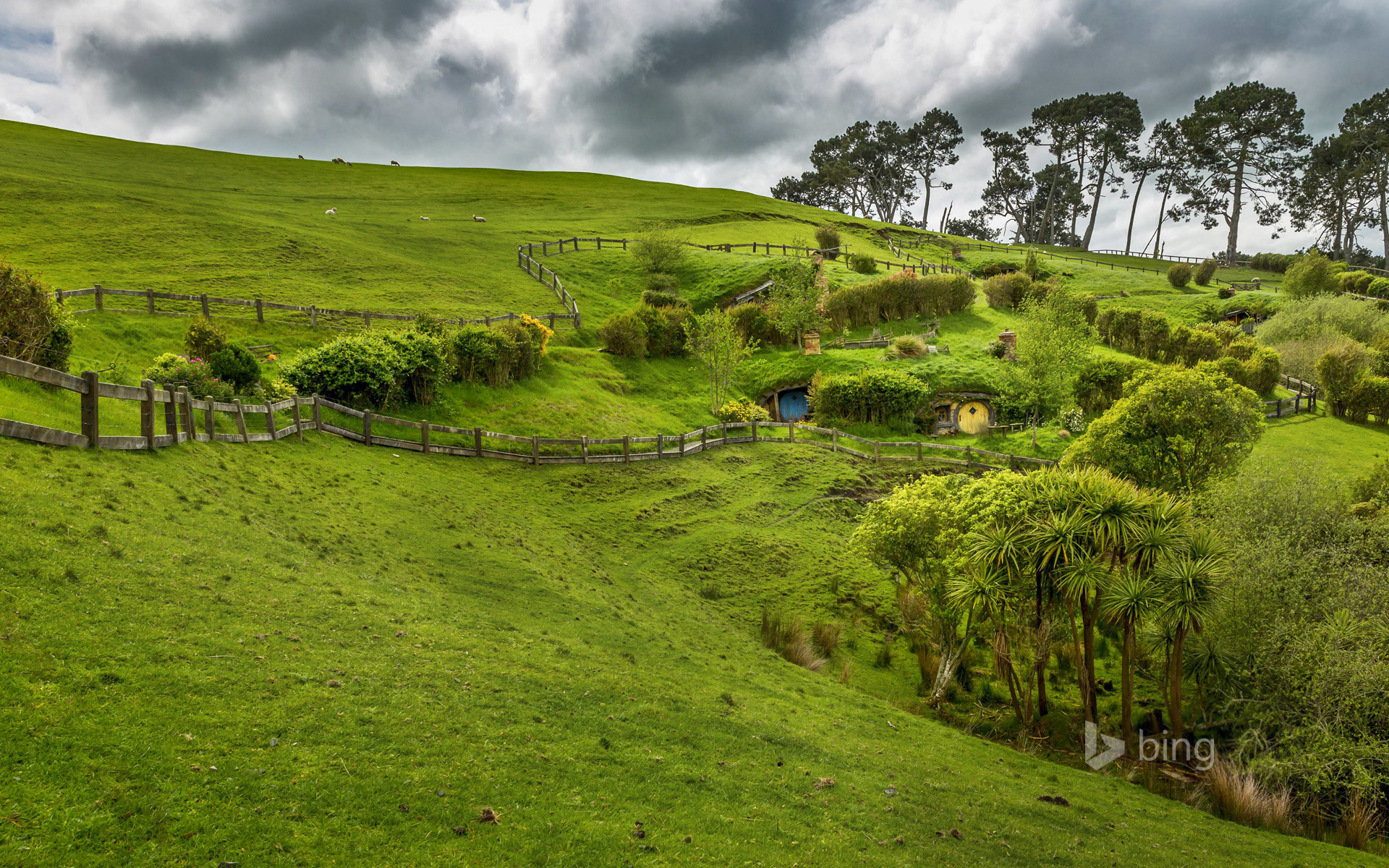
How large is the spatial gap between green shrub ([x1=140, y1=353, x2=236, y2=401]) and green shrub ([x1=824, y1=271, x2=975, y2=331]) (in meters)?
48.0

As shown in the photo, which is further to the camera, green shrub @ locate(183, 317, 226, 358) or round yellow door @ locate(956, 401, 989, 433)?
round yellow door @ locate(956, 401, 989, 433)

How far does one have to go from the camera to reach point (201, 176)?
243 feet

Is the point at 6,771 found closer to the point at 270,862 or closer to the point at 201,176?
the point at 270,862

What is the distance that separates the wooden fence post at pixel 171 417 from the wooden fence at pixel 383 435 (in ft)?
0.06

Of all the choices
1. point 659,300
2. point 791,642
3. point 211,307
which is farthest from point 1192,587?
point 659,300

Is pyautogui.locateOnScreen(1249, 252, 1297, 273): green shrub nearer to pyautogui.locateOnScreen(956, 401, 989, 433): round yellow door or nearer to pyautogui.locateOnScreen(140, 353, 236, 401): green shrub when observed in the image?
pyautogui.locateOnScreen(956, 401, 989, 433): round yellow door

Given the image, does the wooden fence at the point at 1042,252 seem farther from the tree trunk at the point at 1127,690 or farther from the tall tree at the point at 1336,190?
the tree trunk at the point at 1127,690

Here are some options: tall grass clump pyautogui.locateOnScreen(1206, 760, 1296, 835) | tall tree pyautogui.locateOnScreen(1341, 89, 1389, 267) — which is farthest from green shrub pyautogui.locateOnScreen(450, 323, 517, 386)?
tall tree pyautogui.locateOnScreen(1341, 89, 1389, 267)

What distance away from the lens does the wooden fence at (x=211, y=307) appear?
3016cm

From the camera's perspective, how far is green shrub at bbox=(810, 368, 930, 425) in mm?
44219

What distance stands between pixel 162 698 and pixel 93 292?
3296 centimetres

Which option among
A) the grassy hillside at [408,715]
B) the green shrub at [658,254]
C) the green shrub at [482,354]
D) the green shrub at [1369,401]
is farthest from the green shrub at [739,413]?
the green shrub at [1369,401]

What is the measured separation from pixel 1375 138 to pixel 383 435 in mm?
122817

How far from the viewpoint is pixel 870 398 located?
4428 cm
